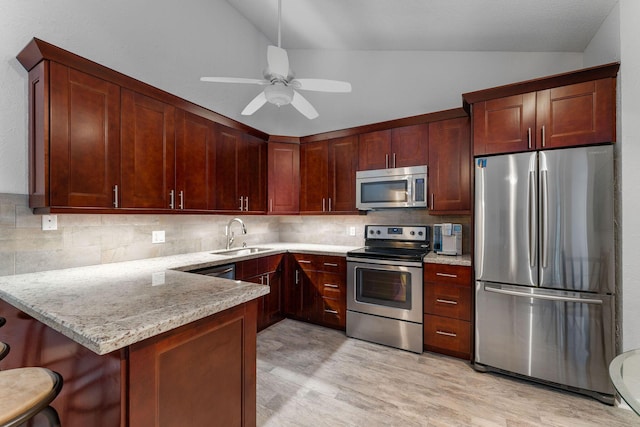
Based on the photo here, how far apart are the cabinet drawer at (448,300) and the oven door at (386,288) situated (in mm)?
83

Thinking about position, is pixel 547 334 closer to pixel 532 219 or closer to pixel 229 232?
pixel 532 219

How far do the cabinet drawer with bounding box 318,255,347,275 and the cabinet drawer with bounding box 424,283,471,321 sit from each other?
888mm

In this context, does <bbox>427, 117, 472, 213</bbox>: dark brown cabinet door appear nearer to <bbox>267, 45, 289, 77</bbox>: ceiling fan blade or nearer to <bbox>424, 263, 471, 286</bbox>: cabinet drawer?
<bbox>424, 263, 471, 286</bbox>: cabinet drawer

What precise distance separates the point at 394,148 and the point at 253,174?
1.70m

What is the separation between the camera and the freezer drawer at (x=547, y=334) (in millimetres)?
1993

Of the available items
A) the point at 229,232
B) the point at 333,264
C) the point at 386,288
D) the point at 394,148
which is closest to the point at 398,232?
the point at 386,288

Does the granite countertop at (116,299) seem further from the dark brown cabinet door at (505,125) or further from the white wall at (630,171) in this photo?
the white wall at (630,171)

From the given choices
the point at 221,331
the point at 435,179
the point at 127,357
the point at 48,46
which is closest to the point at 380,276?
the point at 435,179

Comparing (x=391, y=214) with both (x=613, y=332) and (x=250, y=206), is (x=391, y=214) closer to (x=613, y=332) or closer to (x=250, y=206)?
(x=250, y=206)

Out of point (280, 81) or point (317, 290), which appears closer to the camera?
point (280, 81)

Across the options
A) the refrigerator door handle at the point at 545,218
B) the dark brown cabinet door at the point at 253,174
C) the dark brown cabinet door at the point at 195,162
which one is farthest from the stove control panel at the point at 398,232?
the dark brown cabinet door at the point at 195,162

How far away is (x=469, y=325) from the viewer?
253 centimetres

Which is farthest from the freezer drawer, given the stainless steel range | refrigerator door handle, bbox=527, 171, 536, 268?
the stainless steel range

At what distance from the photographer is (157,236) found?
272 cm
